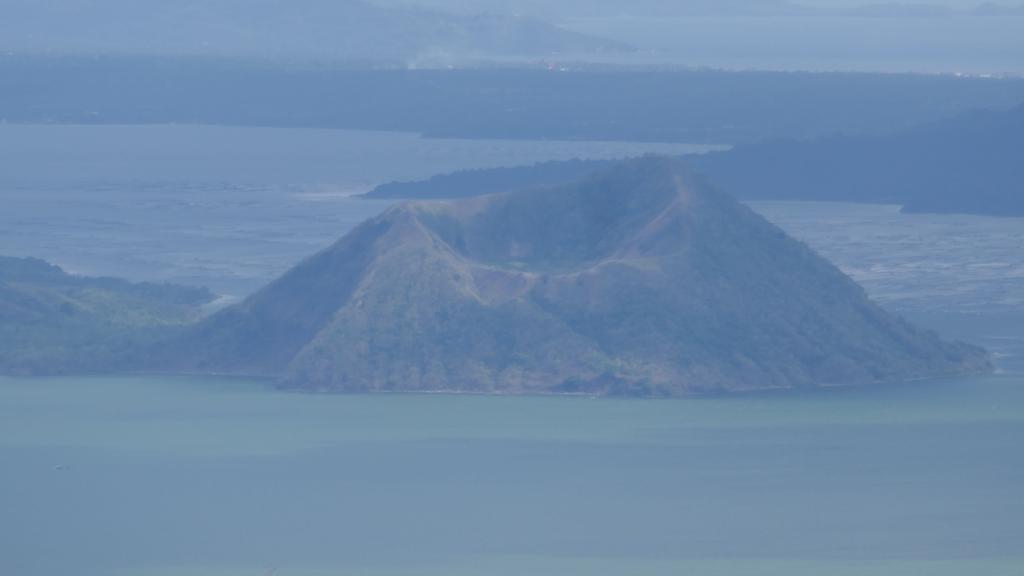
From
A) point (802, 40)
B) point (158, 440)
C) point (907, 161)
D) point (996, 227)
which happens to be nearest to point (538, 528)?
point (158, 440)

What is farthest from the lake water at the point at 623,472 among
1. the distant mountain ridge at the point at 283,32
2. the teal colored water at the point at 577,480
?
the distant mountain ridge at the point at 283,32

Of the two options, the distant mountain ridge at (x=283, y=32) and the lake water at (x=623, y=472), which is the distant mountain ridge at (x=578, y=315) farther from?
the distant mountain ridge at (x=283, y=32)

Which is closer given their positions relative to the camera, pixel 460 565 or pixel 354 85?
pixel 460 565

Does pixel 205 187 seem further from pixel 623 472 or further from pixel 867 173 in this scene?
pixel 623 472

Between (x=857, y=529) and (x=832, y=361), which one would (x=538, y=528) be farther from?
(x=832, y=361)

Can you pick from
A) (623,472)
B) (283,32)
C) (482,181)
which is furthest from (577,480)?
(283,32)

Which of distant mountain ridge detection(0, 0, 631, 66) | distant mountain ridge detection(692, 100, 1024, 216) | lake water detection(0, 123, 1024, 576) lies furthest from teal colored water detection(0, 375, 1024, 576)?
distant mountain ridge detection(0, 0, 631, 66)

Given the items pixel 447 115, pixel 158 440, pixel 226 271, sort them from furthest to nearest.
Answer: pixel 447 115 < pixel 226 271 < pixel 158 440

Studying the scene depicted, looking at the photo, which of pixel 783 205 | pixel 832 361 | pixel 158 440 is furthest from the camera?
pixel 783 205

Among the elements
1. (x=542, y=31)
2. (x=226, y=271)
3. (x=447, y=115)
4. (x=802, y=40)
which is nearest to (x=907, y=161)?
(x=226, y=271)
